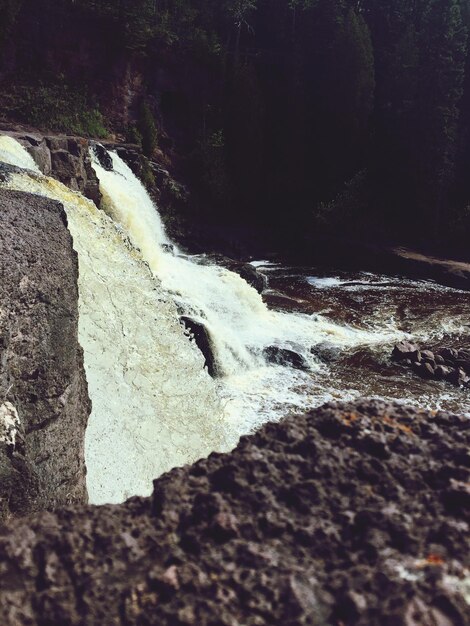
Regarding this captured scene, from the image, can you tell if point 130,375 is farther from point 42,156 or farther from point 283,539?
point 42,156

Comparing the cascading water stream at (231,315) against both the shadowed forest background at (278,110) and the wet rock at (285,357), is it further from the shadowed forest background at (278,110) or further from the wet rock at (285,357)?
the shadowed forest background at (278,110)

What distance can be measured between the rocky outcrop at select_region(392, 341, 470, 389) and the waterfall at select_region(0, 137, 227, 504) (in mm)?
7276

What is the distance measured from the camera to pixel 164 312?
10.2 m

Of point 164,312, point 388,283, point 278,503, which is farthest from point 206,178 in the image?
point 278,503

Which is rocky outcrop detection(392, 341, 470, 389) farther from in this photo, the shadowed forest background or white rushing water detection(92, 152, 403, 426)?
the shadowed forest background

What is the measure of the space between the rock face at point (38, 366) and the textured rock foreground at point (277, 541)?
245cm

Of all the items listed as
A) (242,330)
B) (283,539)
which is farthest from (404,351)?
(283,539)

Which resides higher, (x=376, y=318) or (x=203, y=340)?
(x=203, y=340)

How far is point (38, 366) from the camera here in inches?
195

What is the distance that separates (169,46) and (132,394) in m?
34.7

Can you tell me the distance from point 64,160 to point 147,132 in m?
13.5

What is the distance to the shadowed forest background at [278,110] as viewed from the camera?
3012 centimetres

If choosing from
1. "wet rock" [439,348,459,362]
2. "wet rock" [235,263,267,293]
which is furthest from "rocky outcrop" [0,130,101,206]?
"wet rock" [439,348,459,362]

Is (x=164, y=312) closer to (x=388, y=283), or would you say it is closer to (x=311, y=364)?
(x=311, y=364)
